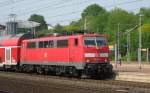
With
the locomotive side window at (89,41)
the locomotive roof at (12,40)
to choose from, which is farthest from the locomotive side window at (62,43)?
the locomotive roof at (12,40)

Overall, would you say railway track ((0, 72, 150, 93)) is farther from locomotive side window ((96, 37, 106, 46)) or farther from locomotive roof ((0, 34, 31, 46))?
locomotive roof ((0, 34, 31, 46))

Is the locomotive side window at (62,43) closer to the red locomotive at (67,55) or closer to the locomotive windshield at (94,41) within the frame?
the red locomotive at (67,55)

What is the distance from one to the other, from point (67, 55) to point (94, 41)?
2.48 metres

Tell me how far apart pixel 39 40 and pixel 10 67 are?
846cm

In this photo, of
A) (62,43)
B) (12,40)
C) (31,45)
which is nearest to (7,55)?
(12,40)

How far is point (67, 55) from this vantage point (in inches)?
1312

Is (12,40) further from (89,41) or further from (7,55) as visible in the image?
(89,41)

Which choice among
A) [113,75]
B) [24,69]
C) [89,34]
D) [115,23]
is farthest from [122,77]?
[115,23]

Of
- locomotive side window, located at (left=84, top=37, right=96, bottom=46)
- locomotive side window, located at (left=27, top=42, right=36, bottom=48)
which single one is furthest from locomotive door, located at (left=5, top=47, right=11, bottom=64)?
locomotive side window, located at (left=84, top=37, right=96, bottom=46)

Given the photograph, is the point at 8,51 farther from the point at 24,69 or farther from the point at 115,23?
the point at 115,23

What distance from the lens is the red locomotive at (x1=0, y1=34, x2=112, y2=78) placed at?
31.6 meters

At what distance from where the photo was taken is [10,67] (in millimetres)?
45062

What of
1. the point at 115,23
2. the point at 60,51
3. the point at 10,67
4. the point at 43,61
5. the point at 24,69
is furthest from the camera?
the point at 115,23

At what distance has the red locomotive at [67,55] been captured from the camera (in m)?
31.6
